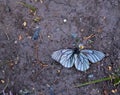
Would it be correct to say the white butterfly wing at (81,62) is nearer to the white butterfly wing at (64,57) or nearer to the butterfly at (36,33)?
the white butterfly wing at (64,57)

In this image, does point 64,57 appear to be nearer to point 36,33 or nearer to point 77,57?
point 77,57

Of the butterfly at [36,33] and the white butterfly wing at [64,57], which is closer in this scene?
the white butterfly wing at [64,57]

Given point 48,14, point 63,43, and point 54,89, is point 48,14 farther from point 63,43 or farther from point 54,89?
point 54,89

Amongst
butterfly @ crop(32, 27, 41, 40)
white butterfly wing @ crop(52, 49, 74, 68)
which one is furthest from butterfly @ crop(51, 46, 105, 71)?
butterfly @ crop(32, 27, 41, 40)

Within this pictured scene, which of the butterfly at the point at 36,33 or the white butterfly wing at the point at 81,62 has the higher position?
the butterfly at the point at 36,33

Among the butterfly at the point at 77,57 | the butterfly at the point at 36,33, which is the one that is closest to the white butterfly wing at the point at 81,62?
the butterfly at the point at 77,57

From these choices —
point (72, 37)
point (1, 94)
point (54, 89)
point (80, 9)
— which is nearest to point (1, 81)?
point (1, 94)

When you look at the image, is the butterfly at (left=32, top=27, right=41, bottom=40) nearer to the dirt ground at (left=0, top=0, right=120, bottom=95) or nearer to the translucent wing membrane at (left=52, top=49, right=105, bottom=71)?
the dirt ground at (left=0, top=0, right=120, bottom=95)
